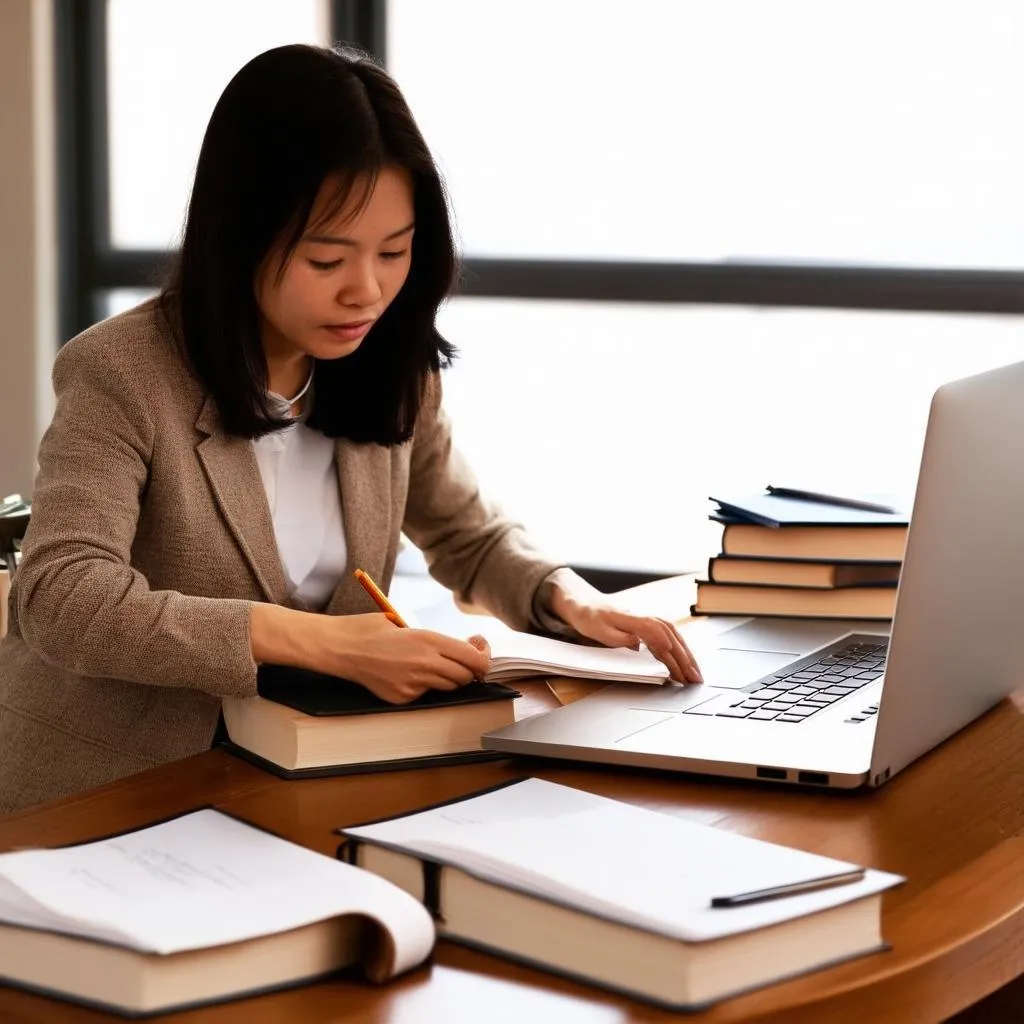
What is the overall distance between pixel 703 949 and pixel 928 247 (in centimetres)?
245

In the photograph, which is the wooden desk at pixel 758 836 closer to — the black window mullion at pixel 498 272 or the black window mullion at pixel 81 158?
the black window mullion at pixel 498 272

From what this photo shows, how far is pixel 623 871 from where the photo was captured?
89 cm

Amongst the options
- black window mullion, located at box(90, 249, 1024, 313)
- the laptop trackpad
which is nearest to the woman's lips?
the laptop trackpad

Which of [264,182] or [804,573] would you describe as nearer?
[264,182]

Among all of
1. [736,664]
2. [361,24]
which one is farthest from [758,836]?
[361,24]

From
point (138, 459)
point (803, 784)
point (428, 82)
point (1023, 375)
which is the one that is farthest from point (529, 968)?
point (428, 82)

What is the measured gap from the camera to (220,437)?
161 centimetres

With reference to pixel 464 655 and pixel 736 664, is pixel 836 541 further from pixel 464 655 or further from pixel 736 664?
pixel 464 655

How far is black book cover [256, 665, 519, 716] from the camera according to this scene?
1243 millimetres

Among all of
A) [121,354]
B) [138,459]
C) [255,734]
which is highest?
[121,354]

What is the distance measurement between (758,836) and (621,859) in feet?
0.69

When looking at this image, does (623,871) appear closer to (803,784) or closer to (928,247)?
(803,784)

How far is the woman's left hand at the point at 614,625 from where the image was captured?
1.47 metres

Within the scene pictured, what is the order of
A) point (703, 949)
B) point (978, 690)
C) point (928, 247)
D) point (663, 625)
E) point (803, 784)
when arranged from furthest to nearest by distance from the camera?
point (928, 247) → point (663, 625) → point (978, 690) → point (803, 784) → point (703, 949)
